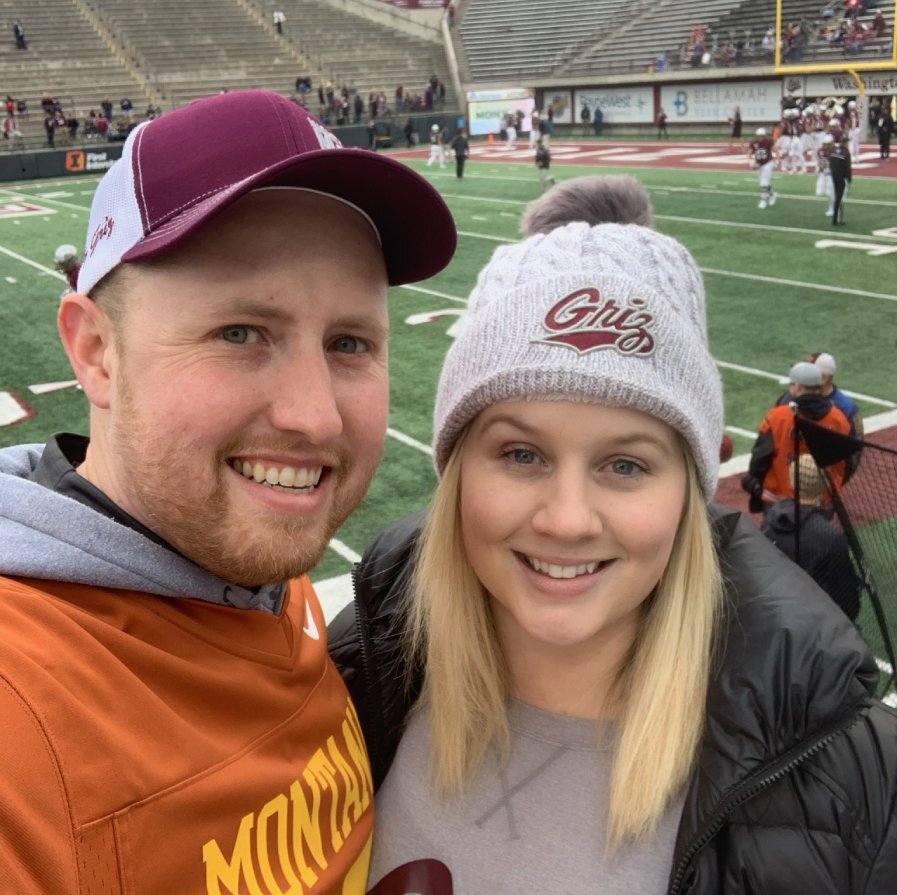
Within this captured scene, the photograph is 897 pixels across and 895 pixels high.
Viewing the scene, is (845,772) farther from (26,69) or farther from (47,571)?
(26,69)

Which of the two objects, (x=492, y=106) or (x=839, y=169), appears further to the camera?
(x=492, y=106)

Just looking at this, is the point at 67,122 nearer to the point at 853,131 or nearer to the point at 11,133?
the point at 11,133

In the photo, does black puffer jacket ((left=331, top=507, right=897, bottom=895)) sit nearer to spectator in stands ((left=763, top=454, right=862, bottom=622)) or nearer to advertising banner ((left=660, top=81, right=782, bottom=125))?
spectator in stands ((left=763, top=454, right=862, bottom=622))

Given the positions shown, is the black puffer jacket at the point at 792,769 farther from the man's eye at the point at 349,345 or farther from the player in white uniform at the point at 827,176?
the player in white uniform at the point at 827,176

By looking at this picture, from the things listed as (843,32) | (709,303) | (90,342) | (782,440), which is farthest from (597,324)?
(843,32)

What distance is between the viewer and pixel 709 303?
1195 cm

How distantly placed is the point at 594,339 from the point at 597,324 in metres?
0.03

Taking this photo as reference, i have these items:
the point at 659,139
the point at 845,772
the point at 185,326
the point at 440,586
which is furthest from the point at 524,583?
the point at 659,139

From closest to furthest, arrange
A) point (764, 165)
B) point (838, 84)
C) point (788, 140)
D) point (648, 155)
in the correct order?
point (764, 165), point (788, 140), point (648, 155), point (838, 84)

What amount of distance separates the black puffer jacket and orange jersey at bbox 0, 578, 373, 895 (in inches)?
24.7

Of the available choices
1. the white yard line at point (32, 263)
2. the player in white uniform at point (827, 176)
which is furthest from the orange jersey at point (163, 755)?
the player in white uniform at point (827, 176)

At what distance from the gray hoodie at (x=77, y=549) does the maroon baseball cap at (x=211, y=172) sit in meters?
0.37

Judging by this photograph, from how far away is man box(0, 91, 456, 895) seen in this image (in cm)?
131

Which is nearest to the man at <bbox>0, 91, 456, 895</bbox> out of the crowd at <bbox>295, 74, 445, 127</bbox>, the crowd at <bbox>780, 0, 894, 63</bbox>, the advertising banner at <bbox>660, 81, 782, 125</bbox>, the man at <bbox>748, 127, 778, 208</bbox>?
the man at <bbox>748, 127, 778, 208</bbox>
